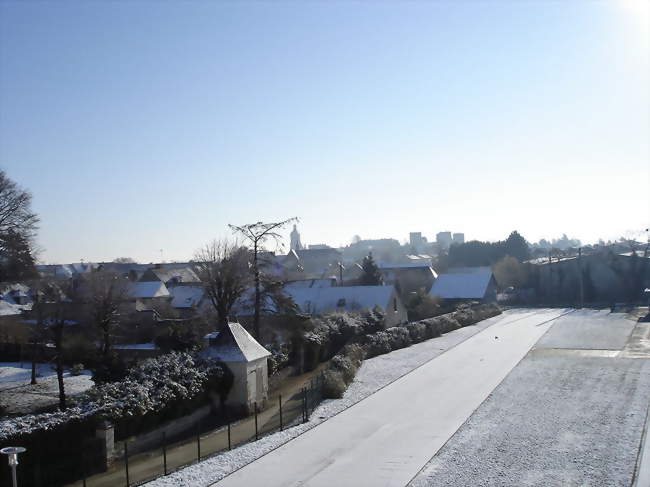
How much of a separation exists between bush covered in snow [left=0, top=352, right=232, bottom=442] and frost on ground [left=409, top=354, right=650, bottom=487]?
→ 8.65m

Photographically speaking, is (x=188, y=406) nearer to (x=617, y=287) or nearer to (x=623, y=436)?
(x=623, y=436)

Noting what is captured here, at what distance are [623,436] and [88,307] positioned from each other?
119 ft

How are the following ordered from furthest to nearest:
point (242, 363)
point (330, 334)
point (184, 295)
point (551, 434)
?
point (184, 295) < point (330, 334) < point (242, 363) < point (551, 434)

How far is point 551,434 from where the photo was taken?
17844mm

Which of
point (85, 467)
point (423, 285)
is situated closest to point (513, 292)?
point (423, 285)

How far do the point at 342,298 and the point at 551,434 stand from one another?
2884 centimetres

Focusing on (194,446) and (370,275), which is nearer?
(194,446)

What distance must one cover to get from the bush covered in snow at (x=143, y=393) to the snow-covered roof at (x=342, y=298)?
2230cm

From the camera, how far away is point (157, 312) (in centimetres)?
4756

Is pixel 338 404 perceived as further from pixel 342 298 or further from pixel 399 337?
pixel 342 298

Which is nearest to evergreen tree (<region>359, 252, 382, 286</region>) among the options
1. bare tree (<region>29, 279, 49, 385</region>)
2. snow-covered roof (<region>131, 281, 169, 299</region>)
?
snow-covered roof (<region>131, 281, 169, 299</region>)

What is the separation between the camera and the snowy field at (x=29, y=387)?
87.8ft

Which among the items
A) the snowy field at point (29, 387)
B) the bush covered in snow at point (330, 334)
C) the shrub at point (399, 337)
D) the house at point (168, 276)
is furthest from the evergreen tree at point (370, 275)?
the snowy field at point (29, 387)

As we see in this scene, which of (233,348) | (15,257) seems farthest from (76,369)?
(233,348)
